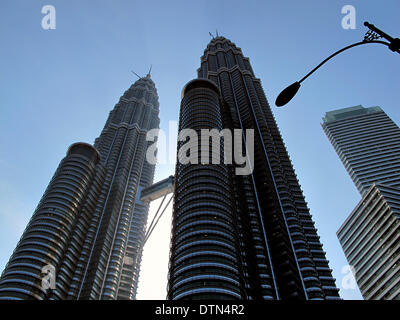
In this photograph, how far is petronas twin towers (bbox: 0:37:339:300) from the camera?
91.2 metres

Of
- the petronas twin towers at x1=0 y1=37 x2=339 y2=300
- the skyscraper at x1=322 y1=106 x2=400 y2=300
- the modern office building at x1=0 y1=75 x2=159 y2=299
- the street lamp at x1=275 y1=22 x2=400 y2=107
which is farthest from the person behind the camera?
the skyscraper at x1=322 y1=106 x2=400 y2=300

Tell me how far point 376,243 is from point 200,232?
292 feet

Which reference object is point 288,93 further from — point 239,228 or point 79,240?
→ point 79,240

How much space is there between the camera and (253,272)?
343 feet

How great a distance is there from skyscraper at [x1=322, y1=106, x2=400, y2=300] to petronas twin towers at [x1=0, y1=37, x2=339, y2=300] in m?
28.9

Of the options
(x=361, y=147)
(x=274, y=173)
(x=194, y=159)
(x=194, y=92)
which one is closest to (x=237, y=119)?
(x=194, y=92)

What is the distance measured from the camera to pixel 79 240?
14675cm

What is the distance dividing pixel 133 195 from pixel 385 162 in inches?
5702

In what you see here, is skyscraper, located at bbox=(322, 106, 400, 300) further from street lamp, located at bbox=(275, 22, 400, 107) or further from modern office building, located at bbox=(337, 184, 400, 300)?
street lamp, located at bbox=(275, 22, 400, 107)

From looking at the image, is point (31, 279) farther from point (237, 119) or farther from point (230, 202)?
point (237, 119)

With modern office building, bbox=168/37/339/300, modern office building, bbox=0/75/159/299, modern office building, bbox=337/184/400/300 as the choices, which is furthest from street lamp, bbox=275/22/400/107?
modern office building, bbox=337/184/400/300

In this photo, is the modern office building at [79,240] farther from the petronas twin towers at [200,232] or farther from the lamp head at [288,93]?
the lamp head at [288,93]

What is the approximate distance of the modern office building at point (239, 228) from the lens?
85.7m

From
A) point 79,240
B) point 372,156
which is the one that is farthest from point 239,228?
point 372,156
